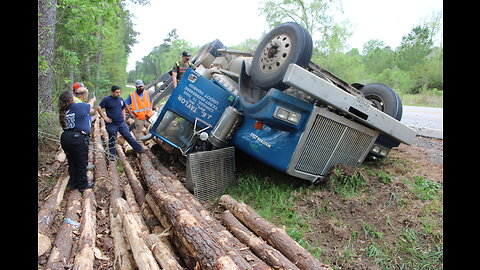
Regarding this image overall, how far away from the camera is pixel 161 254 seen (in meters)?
2.79

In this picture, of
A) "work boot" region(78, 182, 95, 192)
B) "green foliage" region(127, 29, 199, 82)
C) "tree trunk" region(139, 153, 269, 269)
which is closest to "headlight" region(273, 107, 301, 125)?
"tree trunk" region(139, 153, 269, 269)

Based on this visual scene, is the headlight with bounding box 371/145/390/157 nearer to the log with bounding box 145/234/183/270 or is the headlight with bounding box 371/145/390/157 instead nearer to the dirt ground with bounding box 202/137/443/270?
the dirt ground with bounding box 202/137/443/270

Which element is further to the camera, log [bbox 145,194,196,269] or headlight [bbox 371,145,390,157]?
headlight [bbox 371,145,390,157]

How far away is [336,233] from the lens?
11.6ft

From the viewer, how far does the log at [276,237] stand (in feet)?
8.86

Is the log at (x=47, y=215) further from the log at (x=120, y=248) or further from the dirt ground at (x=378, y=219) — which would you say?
the dirt ground at (x=378, y=219)

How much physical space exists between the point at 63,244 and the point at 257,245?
1.92 m

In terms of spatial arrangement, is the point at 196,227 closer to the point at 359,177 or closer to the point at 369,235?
the point at 369,235

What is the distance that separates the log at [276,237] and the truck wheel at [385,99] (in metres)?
2.88

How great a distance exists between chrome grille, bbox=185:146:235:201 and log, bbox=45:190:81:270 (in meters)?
1.56

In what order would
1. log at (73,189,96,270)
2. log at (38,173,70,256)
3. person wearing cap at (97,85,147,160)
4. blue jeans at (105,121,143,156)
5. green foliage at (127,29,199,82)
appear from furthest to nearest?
green foliage at (127,29,199,82)
blue jeans at (105,121,143,156)
person wearing cap at (97,85,147,160)
log at (38,173,70,256)
log at (73,189,96,270)

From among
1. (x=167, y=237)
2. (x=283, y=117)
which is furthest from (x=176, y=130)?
(x=167, y=237)

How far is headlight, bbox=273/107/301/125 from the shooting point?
3.90 meters
